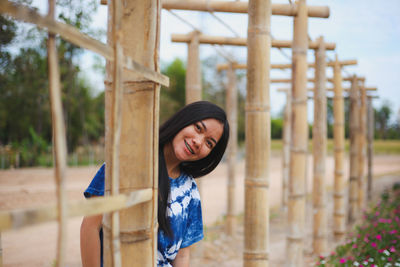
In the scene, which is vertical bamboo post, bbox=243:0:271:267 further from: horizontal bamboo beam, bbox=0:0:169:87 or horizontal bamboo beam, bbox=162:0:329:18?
horizontal bamboo beam, bbox=0:0:169:87

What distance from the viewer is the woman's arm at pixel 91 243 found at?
1521 mm

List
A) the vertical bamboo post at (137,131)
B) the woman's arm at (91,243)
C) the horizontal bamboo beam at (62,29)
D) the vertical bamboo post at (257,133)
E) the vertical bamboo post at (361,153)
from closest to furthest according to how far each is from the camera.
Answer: the horizontal bamboo beam at (62,29) → the vertical bamboo post at (137,131) → the woman's arm at (91,243) → the vertical bamboo post at (257,133) → the vertical bamboo post at (361,153)

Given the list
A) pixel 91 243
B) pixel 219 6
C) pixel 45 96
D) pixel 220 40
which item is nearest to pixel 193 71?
pixel 220 40

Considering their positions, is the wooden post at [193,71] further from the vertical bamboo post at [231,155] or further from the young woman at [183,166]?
the young woman at [183,166]

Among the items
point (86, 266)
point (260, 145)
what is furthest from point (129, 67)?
point (260, 145)

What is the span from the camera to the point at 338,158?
263 inches

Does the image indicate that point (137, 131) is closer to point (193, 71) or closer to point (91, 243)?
point (91, 243)

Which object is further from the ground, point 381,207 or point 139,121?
point 139,121

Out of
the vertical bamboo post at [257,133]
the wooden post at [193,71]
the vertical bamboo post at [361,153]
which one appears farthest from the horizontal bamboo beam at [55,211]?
the vertical bamboo post at [361,153]

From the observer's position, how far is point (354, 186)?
7609 mm

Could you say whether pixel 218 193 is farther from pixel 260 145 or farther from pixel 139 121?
pixel 139 121

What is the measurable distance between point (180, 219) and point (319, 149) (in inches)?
159

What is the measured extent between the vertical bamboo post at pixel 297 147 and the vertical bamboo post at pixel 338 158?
8.04ft

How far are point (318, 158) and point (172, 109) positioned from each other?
51.0ft
